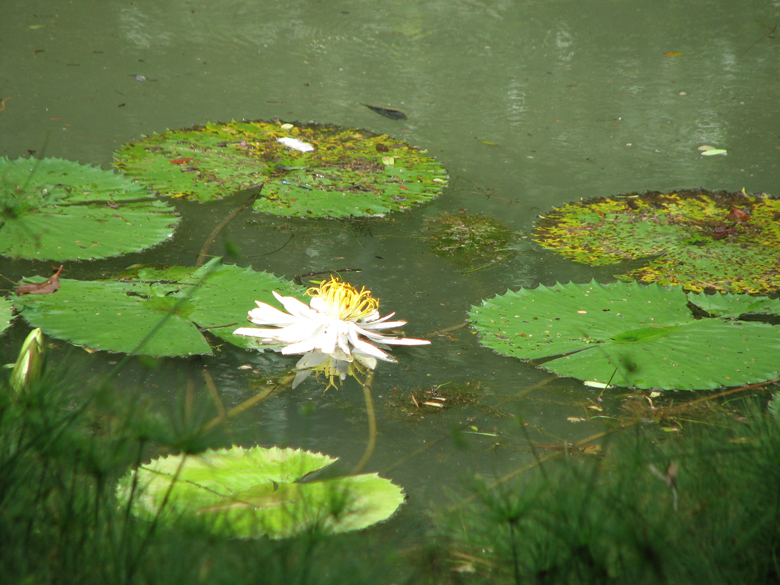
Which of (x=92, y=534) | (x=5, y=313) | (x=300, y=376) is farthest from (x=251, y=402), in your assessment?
(x=92, y=534)

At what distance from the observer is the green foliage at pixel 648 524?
28.0 inches

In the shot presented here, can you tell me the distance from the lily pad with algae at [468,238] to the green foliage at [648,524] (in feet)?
4.63

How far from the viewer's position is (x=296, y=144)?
3035mm

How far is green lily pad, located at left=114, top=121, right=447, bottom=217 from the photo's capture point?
252 centimetres

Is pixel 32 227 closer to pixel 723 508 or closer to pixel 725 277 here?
pixel 723 508

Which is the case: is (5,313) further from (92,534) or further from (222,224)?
(92,534)

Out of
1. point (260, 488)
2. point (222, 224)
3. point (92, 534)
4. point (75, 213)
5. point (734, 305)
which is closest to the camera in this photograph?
point (92, 534)

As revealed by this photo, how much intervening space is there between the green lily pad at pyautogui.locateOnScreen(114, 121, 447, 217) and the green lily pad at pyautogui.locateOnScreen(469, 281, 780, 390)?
0.82 meters

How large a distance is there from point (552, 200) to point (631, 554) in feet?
7.35

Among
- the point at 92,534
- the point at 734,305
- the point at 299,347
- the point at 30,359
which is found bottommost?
the point at 734,305

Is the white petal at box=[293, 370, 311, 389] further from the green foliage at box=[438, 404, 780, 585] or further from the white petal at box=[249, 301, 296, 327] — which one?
the green foliage at box=[438, 404, 780, 585]

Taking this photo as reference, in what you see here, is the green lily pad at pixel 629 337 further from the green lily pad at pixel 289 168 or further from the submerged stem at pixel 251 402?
the green lily pad at pixel 289 168

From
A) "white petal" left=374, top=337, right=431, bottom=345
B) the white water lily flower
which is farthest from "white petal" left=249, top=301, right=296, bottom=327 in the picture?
"white petal" left=374, top=337, right=431, bottom=345

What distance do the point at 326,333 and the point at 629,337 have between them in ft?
2.63
